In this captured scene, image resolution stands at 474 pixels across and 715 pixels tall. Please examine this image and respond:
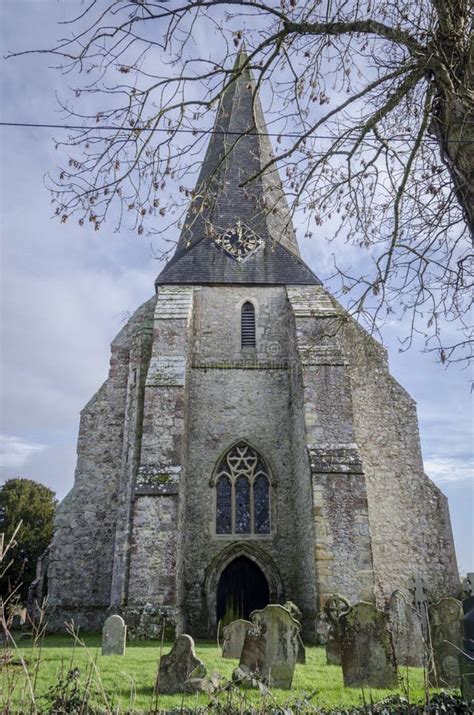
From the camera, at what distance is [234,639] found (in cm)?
812

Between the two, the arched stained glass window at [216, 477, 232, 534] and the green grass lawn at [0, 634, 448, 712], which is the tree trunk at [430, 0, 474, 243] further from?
the arched stained glass window at [216, 477, 232, 534]

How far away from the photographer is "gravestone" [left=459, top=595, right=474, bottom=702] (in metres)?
4.47

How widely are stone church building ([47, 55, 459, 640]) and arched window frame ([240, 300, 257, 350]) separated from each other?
4cm

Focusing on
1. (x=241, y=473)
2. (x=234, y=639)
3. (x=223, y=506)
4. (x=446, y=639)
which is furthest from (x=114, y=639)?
(x=241, y=473)

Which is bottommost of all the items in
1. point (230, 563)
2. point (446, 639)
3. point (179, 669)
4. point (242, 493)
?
point (179, 669)

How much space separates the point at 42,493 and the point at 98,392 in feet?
62.1

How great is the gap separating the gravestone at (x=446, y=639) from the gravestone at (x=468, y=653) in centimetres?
183

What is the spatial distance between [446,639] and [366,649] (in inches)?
43.5

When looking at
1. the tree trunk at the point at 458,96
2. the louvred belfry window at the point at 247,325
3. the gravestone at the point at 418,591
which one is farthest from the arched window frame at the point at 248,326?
the tree trunk at the point at 458,96

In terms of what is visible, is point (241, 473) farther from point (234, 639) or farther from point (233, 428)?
point (234, 639)

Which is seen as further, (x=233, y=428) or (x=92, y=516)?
(x=233, y=428)

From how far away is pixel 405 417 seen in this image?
1540 cm

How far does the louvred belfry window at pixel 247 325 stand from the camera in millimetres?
16016

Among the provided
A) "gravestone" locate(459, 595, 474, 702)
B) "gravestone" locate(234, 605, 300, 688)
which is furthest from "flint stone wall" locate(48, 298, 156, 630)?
"gravestone" locate(459, 595, 474, 702)
